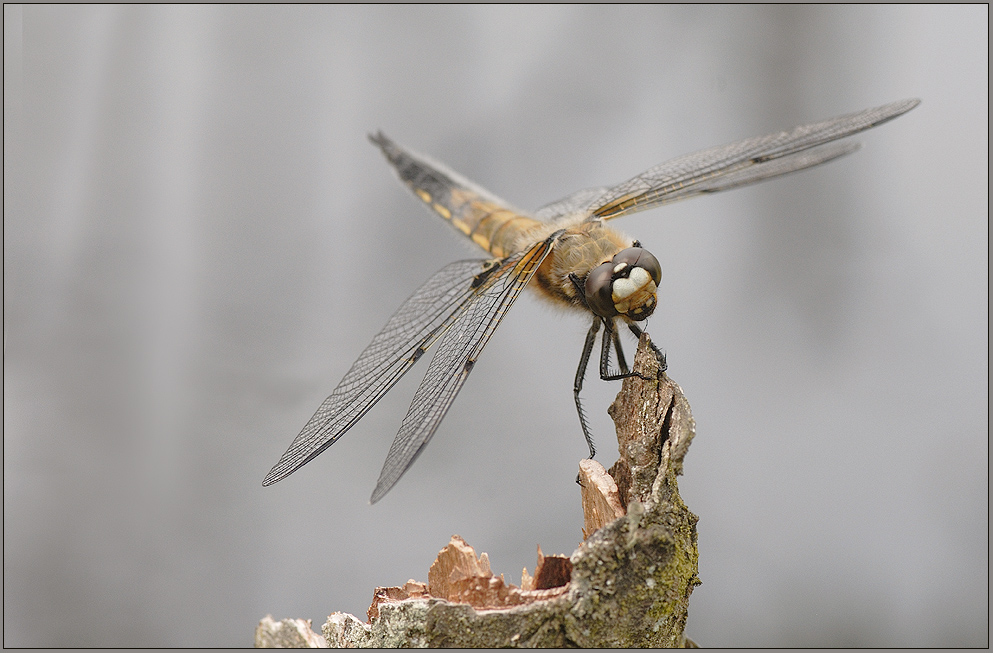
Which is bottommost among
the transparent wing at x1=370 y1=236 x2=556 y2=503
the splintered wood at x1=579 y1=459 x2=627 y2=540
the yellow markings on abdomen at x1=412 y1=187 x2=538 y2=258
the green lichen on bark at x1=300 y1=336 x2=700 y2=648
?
the green lichen on bark at x1=300 y1=336 x2=700 y2=648

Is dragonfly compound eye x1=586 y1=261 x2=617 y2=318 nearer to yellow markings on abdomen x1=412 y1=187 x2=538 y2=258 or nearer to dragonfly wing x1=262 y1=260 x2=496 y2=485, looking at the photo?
dragonfly wing x1=262 y1=260 x2=496 y2=485

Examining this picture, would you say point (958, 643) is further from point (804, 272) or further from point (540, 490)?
point (540, 490)

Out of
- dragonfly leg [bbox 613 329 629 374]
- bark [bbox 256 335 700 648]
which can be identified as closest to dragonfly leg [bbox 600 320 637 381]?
dragonfly leg [bbox 613 329 629 374]

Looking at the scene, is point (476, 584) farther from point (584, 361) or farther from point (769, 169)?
point (769, 169)

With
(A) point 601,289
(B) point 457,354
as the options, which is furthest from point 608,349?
(B) point 457,354

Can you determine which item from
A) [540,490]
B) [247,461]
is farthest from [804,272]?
[247,461]

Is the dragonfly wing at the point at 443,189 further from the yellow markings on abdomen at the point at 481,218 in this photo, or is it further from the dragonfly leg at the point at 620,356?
the dragonfly leg at the point at 620,356
